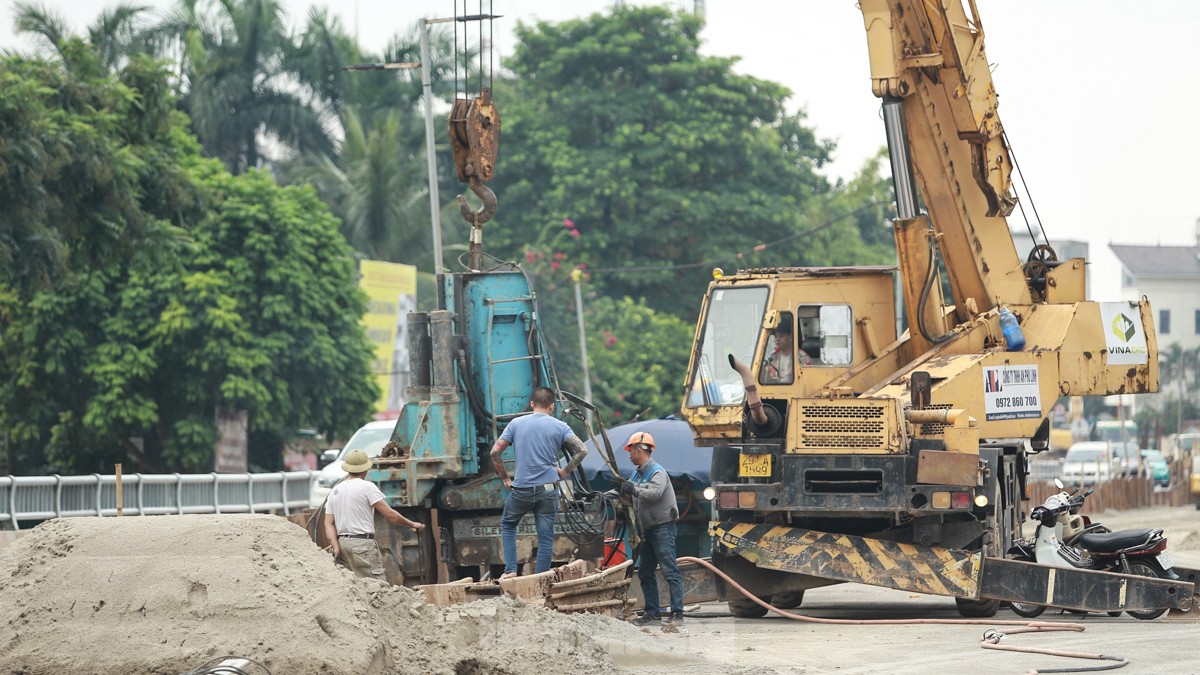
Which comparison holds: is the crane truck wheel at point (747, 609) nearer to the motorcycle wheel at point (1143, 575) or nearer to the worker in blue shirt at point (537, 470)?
the worker in blue shirt at point (537, 470)

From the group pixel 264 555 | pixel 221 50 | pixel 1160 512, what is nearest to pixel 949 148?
pixel 264 555

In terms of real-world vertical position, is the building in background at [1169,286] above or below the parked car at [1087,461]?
above

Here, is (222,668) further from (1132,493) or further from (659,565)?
(1132,493)

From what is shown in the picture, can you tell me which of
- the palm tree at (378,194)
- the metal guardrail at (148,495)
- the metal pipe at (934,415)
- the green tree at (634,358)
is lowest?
the metal guardrail at (148,495)

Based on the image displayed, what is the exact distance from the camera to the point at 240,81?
5153cm

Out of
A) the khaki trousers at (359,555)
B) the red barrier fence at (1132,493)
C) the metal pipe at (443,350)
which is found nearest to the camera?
the khaki trousers at (359,555)

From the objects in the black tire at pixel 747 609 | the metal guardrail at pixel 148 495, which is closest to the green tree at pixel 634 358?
the metal guardrail at pixel 148 495

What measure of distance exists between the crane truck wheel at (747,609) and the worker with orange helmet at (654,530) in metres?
1.25

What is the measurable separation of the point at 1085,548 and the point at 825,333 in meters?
3.07

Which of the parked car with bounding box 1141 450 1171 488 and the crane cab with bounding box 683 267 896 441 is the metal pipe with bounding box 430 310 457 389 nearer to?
the crane cab with bounding box 683 267 896 441

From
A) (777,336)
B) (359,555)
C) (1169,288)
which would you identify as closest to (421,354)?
(359,555)

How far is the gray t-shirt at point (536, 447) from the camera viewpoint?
13.6 meters

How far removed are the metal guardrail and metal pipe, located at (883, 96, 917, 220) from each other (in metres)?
10.6

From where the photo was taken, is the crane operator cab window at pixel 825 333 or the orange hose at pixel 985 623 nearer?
the orange hose at pixel 985 623
